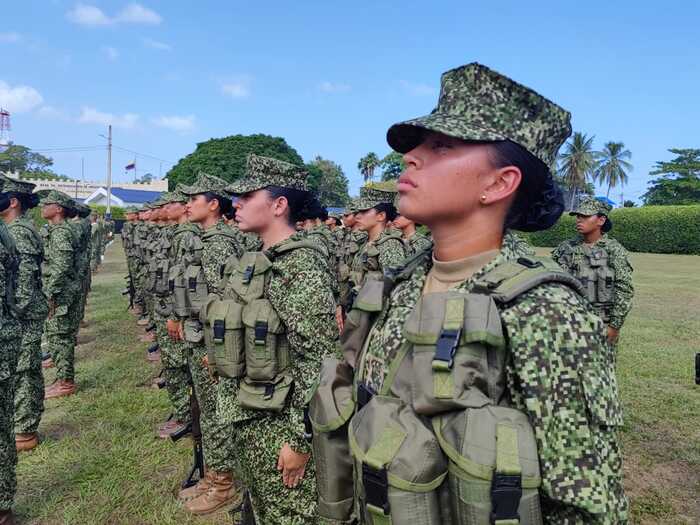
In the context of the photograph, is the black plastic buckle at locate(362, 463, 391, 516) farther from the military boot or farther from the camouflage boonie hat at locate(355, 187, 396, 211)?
the camouflage boonie hat at locate(355, 187, 396, 211)

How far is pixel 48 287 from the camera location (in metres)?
6.44

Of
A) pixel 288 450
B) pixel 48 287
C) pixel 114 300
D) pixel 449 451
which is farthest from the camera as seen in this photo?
pixel 114 300

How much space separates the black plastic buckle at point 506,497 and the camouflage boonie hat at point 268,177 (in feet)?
7.49

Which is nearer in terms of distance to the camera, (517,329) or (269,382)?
(517,329)

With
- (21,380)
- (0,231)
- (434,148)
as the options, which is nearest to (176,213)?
(21,380)

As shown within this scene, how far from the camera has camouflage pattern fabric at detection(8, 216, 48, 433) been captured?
4734 mm

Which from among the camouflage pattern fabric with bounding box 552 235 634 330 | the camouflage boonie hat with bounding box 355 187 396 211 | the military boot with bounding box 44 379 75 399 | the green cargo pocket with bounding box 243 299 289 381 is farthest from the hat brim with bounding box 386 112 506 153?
the military boot with bounding box 44 379 75 399

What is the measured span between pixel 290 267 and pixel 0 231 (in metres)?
2.13

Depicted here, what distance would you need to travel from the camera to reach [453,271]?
1.48m

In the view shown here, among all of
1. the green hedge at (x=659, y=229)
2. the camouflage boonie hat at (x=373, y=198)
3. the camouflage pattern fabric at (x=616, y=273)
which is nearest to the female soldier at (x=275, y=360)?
the camouflage pattern fabric at (x=616, y=273)

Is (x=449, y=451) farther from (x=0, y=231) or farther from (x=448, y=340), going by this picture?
(x=0, y=231)

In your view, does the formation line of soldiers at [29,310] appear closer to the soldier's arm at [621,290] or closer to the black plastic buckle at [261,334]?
the black plastic buckle at [261,334]

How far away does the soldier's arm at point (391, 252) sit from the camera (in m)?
7.26

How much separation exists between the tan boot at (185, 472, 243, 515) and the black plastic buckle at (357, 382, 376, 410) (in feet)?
9.49
